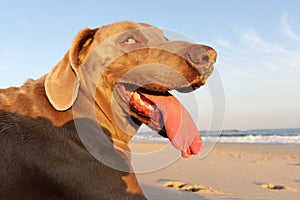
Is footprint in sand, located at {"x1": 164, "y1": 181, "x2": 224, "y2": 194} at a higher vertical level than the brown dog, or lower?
lower

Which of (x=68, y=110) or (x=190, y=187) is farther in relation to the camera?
(x=190, y=187)

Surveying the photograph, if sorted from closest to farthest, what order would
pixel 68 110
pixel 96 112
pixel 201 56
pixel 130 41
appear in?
pixel 201 56
pixel 68 110
pixel 96 112
pixel 130 41

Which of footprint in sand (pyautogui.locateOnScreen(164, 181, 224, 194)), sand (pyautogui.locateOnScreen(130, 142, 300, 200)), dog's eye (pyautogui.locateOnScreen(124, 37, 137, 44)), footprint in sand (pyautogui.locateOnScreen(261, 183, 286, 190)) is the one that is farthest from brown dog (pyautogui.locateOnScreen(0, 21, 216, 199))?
footprint in sand (pyautogui.locateOnScreen(261, 183, 286, 190))

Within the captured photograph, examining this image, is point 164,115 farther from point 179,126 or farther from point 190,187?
point 190,187

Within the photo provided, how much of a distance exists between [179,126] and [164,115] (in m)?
0.17

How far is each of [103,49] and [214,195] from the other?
2936 mm

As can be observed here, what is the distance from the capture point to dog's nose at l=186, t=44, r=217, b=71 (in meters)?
2.90

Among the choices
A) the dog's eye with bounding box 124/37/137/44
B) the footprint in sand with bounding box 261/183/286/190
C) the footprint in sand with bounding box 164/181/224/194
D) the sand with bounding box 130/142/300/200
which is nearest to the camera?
the dog's eye with bounding box 124/37/137/44

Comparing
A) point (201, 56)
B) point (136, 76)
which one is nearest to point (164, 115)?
point (136, 76)

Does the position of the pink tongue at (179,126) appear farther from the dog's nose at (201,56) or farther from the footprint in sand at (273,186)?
Result: the footprint in sand at (273,186)

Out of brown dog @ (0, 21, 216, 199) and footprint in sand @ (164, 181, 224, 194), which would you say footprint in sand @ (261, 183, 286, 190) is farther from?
brown dog @ (0, 21, 216, 199)

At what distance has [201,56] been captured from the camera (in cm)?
290

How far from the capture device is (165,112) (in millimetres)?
3139

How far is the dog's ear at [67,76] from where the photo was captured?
2955 mm
